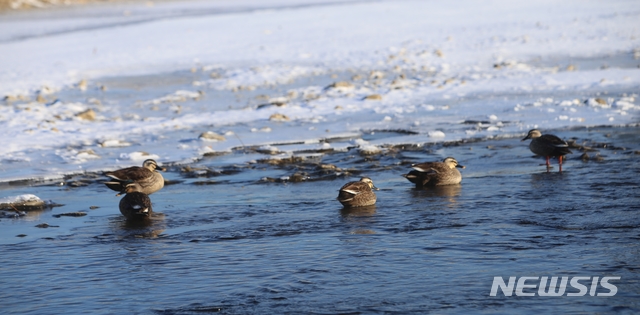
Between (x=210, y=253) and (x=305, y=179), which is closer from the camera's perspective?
(x=210, y=253)

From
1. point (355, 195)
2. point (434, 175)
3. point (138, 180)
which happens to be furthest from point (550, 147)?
point (138, 180)

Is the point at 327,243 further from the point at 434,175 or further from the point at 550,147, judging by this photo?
the point at 550,147

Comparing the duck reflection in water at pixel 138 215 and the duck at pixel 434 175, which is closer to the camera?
the duck reflection in water at pixel 138 215

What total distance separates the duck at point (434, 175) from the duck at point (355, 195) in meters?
1.23

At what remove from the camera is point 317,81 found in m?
22.3

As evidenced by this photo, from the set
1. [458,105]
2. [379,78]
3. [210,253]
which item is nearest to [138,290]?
[210,253]

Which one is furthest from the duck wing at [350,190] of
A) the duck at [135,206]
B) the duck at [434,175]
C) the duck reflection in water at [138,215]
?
the duck at [135,206]

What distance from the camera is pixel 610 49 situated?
25250 millimetres

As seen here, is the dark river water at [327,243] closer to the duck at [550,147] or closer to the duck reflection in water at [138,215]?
the duck reflection in water at [138,215]

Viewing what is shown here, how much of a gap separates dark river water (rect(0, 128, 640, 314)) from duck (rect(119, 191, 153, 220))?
0.21m

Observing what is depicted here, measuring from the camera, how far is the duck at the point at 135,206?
963 cm

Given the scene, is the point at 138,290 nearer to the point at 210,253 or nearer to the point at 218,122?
the point at 210,253

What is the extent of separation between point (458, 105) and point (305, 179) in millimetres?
7358

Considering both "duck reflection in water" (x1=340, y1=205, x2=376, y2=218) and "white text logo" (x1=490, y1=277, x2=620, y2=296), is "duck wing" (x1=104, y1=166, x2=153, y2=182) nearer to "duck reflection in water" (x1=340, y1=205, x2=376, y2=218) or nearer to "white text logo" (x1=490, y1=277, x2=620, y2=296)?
"duck reflection in water" (x1=340, y1=205, x2=376, y2=218)
